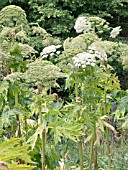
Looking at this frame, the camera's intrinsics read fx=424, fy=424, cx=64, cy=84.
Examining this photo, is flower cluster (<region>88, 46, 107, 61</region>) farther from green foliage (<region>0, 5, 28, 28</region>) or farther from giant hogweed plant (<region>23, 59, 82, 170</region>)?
green foliage (<region>0, 5, 28, 28</region>)

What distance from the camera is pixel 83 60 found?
2236 millimetres

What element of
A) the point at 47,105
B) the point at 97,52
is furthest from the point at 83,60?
the point at 47,105

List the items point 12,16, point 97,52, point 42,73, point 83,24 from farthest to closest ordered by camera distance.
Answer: point 12,16, point 83,24, point 97,52, point 42,73

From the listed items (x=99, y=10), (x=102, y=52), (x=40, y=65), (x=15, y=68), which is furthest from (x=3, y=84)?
(x=99, y=10)

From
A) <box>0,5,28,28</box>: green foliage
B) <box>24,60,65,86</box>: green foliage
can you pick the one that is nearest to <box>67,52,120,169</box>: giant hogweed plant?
<box>24,60,65,86</box>: green foliage

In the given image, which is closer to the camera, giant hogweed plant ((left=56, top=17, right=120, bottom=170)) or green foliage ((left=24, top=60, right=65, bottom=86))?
green foliage ((left=24, top=60, right=65, bottom=86))

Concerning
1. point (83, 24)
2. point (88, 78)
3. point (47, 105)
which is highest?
point (83, 24)

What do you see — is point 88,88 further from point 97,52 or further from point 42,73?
Result: point 42,73

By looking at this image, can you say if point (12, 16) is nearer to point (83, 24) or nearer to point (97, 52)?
point (83, 24)

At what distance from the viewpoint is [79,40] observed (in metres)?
2.36

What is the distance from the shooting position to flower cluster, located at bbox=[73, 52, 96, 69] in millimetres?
2240

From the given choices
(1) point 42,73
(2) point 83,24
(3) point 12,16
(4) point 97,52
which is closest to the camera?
(1) point 42,73

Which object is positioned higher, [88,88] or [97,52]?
[97,52]

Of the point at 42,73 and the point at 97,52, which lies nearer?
the point at 42,73
